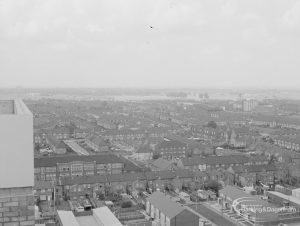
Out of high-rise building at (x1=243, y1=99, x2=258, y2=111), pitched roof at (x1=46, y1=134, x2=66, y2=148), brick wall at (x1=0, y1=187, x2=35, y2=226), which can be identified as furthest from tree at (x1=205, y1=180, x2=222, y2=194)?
high-rise building at (x1=243, y1=99, x2=258, y2=111)

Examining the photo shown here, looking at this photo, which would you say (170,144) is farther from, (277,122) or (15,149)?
(15,149)

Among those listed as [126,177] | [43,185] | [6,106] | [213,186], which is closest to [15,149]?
[6,106]

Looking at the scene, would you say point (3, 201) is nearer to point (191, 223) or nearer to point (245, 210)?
point (191, 223)

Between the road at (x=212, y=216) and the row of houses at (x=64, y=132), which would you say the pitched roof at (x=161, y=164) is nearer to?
the road at (x=212, y=216)

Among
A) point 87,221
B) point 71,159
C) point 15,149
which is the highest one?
point 15,149

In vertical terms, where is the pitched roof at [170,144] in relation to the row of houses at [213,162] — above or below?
above

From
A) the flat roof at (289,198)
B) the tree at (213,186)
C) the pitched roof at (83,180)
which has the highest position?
the pitched roof at (83,180)

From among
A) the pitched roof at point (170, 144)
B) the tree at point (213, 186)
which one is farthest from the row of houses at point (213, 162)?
the pitched roof at point (170, 144)

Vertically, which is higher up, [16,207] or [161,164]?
[16,207]

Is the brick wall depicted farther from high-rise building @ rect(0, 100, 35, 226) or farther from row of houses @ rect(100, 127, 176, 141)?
row of houses @ rect(100, 127, 176, 141)
